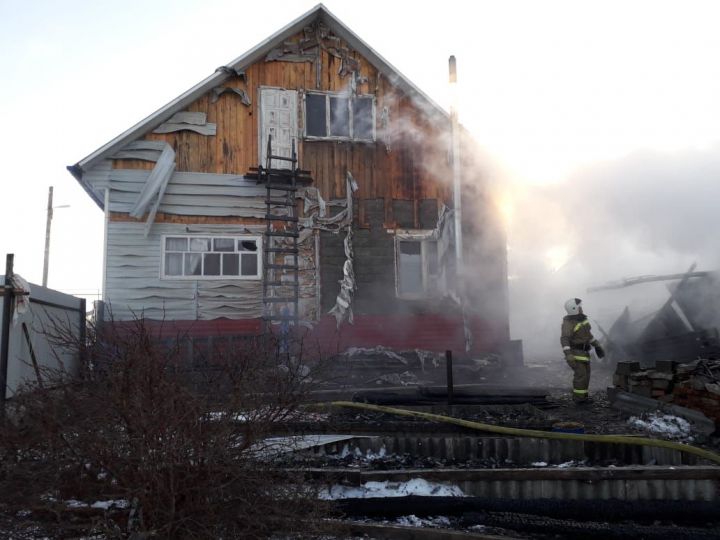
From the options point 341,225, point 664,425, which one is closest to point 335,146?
point 341,225

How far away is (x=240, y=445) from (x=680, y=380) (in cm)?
676

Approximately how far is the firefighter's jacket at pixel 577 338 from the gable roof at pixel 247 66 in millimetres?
6009

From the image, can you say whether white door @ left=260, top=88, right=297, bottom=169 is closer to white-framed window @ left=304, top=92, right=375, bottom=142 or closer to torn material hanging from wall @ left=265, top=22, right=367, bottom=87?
white-framed window @ left=304, top=92, right=375, bottom=142

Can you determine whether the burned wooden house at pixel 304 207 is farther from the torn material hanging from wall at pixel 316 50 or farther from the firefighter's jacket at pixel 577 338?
the firefighter's jacket at pixel 577 338

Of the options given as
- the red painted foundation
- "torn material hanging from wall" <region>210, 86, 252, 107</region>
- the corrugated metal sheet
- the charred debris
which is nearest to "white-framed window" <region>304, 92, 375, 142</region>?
"torn material hanging from wall" <region>210, 86, 252, 107</region>

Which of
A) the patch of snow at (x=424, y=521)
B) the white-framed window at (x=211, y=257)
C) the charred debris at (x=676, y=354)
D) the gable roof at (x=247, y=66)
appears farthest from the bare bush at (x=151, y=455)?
the gable roof at (x=247, y=66)

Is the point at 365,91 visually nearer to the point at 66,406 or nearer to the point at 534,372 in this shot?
the point at 534,372

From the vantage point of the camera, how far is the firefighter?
896 centimetres

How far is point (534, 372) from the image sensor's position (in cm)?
1385

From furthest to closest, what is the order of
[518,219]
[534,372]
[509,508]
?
1. [518,219]
2. [534,372]
3. [509,508]

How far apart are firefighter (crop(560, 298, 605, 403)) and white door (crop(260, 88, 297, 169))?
662 cm

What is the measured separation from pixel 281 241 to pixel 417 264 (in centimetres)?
312

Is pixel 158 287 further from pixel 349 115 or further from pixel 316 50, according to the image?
pixel 316 50

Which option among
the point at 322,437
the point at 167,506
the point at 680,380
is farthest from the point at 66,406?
the point at 680,380
